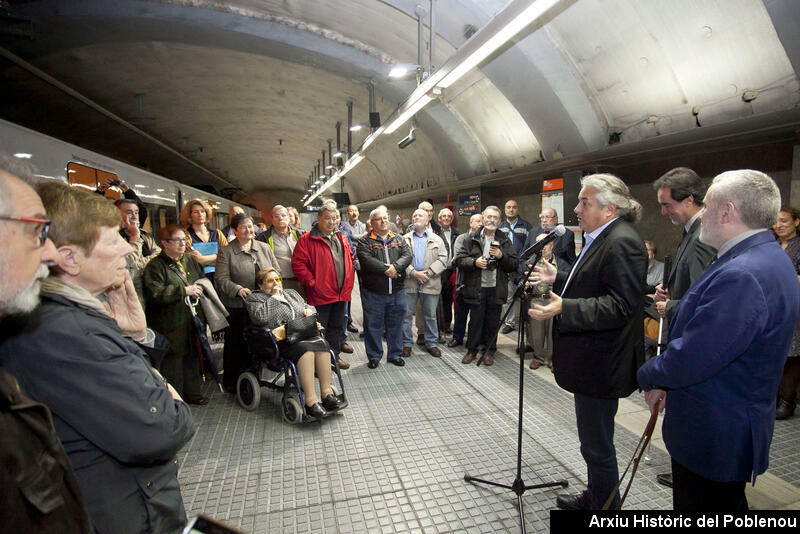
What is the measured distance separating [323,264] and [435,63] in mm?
4542

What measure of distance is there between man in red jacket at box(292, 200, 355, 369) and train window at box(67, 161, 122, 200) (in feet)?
8.76

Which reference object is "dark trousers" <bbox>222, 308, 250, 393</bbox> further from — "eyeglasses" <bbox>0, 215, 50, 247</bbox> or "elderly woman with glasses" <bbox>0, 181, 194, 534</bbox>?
"eyeglasses" <bbox>0, 215, 50, 247</bbox>

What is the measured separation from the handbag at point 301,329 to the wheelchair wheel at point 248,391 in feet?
2.09

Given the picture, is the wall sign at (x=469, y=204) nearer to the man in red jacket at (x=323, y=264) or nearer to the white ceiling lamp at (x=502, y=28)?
the white ceiling lamp at (x=502, y=28)

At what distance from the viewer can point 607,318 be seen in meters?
2.00

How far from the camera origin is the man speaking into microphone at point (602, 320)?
202 cm

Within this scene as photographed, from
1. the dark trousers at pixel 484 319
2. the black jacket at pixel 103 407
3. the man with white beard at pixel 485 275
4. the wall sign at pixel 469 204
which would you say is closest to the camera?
the black jacket at pixel 103 407

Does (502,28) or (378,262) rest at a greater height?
(502,28)

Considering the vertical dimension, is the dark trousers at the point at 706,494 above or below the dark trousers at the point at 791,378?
above

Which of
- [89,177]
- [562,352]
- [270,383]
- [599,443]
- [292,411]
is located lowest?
[292,411]

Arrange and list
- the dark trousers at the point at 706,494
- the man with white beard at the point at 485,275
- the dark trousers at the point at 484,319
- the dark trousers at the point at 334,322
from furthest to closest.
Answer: the dark trousers at the point at 484,319, the man with white beard at the point at 485,275, the dark trousers at the point at 334,322, the dark trousers at the point at 706,494

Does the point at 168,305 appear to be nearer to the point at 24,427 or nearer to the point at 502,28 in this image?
the point at 24,427

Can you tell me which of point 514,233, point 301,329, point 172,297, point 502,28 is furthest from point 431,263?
point 172,297

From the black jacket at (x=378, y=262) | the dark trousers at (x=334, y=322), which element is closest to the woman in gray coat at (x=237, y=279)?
the dark trousers at (x=334, y=322)
